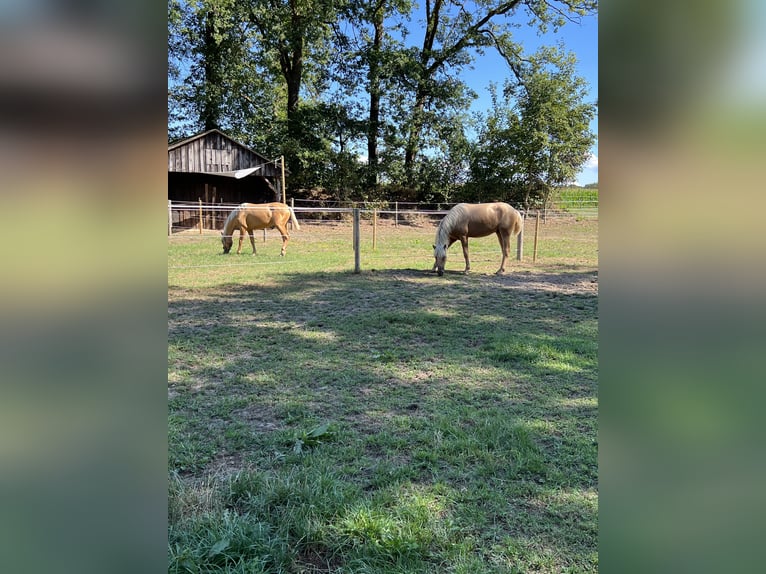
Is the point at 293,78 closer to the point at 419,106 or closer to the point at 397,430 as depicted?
the point at 419,106

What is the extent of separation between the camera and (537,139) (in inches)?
853

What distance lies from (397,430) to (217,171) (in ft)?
59.1

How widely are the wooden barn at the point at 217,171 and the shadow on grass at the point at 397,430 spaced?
14.1 meters

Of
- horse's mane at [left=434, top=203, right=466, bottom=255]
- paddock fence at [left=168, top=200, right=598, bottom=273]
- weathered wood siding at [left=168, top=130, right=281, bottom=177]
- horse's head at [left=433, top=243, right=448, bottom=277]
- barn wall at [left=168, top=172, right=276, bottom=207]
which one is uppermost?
weathered wood siding at [left=168, top=130, right=281, bottom=177]

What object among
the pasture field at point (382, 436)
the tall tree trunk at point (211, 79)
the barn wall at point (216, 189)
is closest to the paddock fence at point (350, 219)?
the barn wall at point (216, 189)

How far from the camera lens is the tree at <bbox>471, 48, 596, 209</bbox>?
21766mm

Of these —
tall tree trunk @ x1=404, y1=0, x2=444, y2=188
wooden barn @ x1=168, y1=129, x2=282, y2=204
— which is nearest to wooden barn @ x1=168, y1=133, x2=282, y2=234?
wooden barn @ x1=168, y1=129, x2=282, y2=204

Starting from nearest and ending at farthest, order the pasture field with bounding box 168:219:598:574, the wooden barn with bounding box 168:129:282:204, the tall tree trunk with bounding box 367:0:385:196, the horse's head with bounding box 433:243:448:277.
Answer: the pasture field with bounding box 168:219:598:574 < the horse's head with bounding box 433:243:448:277 < the wooden barn with bounding box 168:129:282:204 < the tall tree trunk with bounding box 367:0:385:196

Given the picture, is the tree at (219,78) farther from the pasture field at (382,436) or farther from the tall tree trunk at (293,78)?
the pasture field at (382,436)

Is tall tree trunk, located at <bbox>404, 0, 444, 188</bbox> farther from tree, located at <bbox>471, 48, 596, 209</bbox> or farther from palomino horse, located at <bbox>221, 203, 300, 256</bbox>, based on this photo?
palomino horse, located at <bbox>221, 203, 300, 256</bbox>

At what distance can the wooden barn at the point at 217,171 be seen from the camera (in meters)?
17.8

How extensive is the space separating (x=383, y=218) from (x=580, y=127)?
→ 10.2m

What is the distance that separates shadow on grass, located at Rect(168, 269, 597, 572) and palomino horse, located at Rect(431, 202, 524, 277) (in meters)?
3.00
